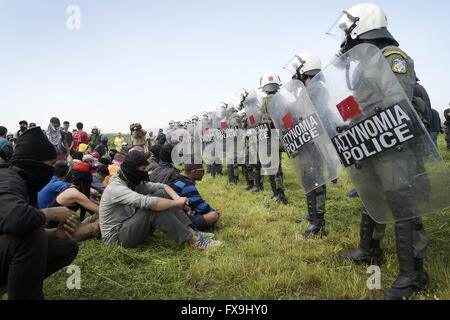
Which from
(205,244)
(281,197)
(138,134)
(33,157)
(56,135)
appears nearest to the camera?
(33,157)

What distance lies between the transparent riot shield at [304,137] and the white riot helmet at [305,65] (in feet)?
2.22

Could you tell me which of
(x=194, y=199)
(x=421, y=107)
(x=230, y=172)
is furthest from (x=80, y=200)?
(x=230, y=172)

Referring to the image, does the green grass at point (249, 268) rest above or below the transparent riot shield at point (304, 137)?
below

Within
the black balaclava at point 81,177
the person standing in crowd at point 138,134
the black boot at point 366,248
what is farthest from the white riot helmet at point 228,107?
the black boot at point 366,248

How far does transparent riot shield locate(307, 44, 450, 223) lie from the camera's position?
1795mm

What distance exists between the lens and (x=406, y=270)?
195 centimetres

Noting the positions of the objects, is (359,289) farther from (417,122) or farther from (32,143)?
(32,143)

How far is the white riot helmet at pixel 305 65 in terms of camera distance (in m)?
3.63

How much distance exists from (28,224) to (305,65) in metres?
3.40

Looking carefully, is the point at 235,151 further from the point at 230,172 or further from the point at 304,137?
the point at 304,137

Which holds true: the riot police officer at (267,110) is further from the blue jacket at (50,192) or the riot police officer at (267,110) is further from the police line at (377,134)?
the blue jacket at (50,192)

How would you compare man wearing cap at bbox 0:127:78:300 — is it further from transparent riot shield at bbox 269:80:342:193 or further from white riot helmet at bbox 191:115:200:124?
white riot helmet at bbox 191:115:200:124

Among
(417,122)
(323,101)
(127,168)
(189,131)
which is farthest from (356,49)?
(189,131)

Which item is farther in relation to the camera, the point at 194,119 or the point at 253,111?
the point at 194,119
